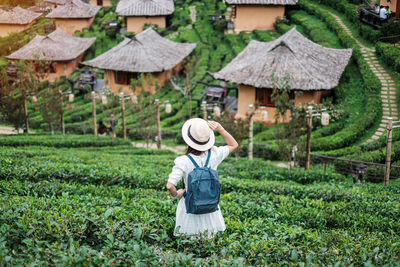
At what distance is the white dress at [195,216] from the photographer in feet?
16.4

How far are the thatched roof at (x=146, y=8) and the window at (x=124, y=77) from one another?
11.6 metres

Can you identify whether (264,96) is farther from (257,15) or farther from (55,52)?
(55,52)

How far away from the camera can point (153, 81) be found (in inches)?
1168

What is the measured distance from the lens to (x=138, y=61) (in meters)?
29.4

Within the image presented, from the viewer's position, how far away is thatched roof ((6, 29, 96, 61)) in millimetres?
33531

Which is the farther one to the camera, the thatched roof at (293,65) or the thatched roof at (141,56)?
the thatched roof at (141,56)

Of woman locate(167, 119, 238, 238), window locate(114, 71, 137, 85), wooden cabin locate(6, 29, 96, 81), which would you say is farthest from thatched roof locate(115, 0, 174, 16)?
woman locate(167, 119, 238, 238)

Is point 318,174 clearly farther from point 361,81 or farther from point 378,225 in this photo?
point 361,81

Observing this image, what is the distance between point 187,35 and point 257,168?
2647cm

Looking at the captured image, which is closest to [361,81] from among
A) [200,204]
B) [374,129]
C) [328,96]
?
[328,96]

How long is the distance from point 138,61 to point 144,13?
12312 mm

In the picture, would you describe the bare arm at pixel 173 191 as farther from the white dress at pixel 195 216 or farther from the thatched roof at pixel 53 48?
the thatched roof at pixel 53 48

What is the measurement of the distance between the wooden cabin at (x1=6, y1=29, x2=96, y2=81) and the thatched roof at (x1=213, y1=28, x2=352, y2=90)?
17.2 meters

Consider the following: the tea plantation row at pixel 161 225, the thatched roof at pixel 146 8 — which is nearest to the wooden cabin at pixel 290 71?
the tea plantation row at pixel 161 225
